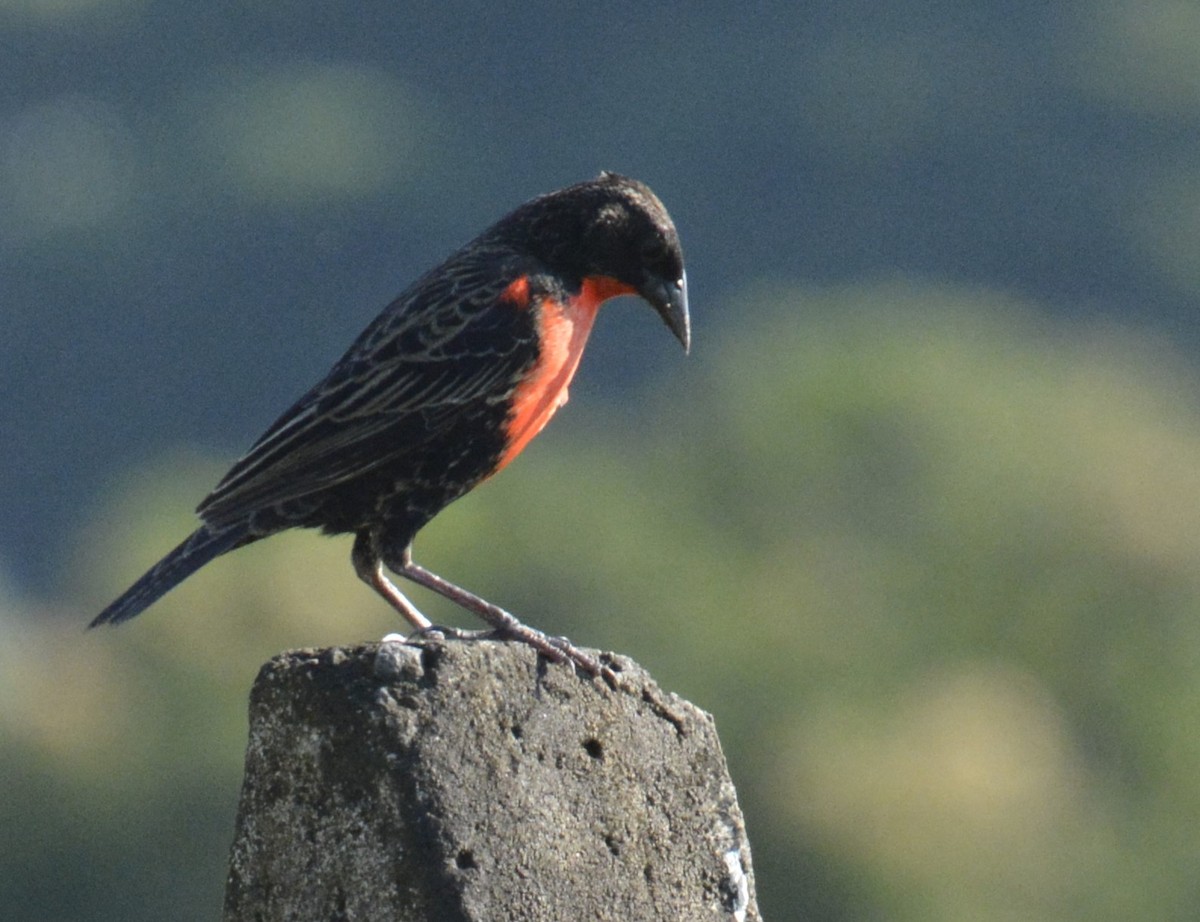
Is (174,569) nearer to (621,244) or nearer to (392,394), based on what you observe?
(392,394)

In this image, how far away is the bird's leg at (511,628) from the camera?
16.9 ft

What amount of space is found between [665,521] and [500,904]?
25456mm

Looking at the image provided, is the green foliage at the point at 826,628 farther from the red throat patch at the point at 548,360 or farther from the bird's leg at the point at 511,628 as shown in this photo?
the bird's leg at the point at 511,628

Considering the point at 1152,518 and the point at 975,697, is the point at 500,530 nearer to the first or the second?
the point at 975,697

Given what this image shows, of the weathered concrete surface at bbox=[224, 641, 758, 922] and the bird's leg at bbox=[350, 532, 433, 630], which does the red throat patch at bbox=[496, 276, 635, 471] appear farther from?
the weathered concrete surface at bbox=[224, 641, 758, 922]

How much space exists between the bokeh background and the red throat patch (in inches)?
419

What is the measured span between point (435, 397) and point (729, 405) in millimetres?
27555

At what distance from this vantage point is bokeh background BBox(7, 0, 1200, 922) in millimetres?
20859

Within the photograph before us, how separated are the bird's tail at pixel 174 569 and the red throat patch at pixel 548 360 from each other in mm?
818

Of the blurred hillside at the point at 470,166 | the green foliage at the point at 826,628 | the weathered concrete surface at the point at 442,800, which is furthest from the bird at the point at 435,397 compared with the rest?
the blurred hillside at the point at 470,166

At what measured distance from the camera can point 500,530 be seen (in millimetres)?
26359

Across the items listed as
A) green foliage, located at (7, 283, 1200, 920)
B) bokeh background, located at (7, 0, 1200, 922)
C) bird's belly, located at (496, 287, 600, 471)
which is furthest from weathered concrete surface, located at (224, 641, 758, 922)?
bokeh background, located at (7, 0, 1200, 922)

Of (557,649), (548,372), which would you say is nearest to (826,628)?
(548,372)

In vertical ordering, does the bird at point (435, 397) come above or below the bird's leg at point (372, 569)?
above
